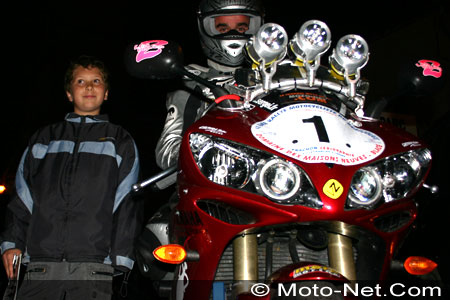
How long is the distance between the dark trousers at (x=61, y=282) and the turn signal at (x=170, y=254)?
0.84 m

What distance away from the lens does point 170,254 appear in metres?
1.76

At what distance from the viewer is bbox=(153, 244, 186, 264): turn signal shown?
68.6 inches

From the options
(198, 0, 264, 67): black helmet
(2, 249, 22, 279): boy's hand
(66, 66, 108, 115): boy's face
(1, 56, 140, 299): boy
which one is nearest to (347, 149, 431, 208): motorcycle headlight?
(1, 56, 140, 299): boy

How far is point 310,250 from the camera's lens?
1965 mm

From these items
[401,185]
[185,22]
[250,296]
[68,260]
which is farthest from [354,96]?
[185,22]

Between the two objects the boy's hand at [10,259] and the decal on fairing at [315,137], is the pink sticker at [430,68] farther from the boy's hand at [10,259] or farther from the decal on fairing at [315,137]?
the boy's hand at [10,259]

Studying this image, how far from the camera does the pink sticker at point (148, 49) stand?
5.97 ft

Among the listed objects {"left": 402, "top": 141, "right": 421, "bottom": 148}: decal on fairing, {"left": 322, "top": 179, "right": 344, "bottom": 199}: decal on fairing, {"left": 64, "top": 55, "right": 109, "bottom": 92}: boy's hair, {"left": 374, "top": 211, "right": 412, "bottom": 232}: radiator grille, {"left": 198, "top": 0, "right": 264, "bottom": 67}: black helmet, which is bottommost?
{"left": 374, "top": 211, "right": 412, "bottom": 232}: radiator grille

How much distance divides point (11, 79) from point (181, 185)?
5.35 m

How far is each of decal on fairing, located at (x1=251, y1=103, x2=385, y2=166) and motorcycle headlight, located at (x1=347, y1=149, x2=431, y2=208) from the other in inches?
2.4

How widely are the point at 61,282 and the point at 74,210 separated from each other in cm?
38

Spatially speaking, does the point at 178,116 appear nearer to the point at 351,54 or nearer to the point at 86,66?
the point at 86,66

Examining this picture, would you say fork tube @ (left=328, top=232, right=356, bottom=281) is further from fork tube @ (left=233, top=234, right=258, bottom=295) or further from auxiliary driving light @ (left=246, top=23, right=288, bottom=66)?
auxiliary driving light @ (left=246, top=23, right=288, bottom=66)

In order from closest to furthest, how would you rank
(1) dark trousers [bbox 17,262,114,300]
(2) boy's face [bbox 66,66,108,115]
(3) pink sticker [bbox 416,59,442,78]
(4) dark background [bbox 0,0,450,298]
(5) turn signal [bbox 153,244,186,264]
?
(5) turn signal [bbox 153,244,186,264] < (3) pink sticker [bbox 416,59,442,78] < (1) dark trousers [bbox 17,262,114,300] < (2) boy's face [bbox 66,66,108,115] < (4) dark background [bbox 0,0,450,298]
